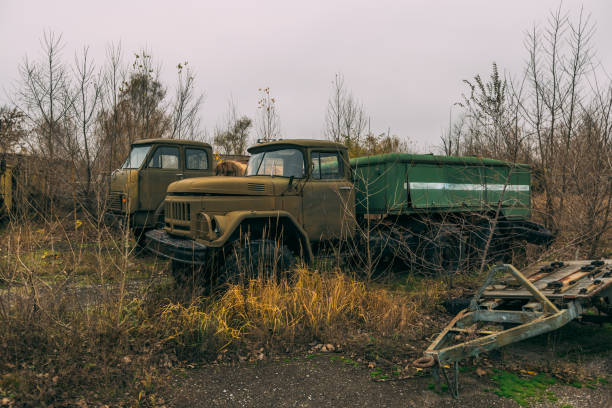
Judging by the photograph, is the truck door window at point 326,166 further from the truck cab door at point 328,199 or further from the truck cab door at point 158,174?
the truck cab door at point 158,174

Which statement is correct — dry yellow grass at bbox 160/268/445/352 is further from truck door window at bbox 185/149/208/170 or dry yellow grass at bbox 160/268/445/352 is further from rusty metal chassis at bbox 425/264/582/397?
truck door window at bbox 185/149/208/170

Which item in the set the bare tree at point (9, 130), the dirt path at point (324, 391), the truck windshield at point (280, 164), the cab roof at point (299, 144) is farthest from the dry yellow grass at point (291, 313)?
the bare tree at point (9, 130)

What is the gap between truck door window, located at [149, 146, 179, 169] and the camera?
9.15 metres

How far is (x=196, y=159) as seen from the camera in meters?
9.55

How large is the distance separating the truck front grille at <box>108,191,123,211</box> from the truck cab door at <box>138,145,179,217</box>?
0.56m

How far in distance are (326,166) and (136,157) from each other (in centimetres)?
454

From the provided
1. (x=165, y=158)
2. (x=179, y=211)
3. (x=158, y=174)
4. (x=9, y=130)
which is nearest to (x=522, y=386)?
(x=179, y=211)

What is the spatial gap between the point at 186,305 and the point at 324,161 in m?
2.85

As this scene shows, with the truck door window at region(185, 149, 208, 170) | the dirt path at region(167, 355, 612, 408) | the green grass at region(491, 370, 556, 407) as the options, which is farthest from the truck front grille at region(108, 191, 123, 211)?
the green grass at region(491, 370, 556, 407)

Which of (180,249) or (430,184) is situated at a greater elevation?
(430,184)

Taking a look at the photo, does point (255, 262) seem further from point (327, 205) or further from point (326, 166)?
point (326, 166)

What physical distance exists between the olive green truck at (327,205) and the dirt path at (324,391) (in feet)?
5.59

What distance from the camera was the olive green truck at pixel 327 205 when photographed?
5823 mm

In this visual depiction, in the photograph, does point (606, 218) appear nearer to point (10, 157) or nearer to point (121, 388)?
point (121, 388)
